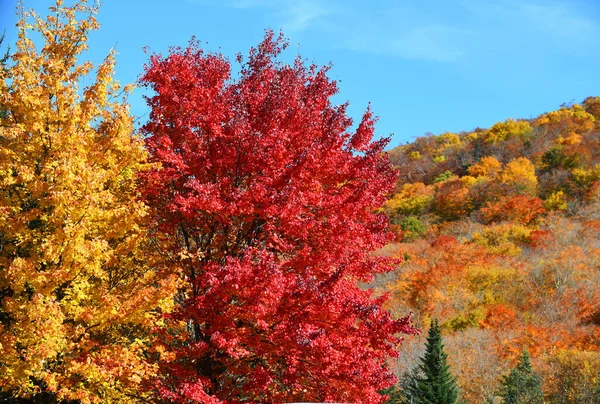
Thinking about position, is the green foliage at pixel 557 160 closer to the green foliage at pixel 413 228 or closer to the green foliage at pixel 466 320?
the green foliage at pixel 413 228

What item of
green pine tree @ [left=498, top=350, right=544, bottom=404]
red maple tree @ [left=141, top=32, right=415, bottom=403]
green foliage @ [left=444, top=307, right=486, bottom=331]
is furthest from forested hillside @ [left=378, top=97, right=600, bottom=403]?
red maple tree @ [left=141, top=32, right=415, bottom=403]

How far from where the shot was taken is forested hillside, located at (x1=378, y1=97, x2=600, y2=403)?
4056 cm

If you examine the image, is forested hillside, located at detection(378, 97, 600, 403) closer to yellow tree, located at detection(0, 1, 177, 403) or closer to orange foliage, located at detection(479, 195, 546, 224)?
orange foliage, located at detection(479, 195, 546, 224)

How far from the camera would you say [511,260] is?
5594 cm

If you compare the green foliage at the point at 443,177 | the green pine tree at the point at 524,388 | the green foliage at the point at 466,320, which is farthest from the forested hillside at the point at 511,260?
the green pine tree at the point at 524,388

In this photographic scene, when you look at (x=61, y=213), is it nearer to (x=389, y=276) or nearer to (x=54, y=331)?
(x=54, y=331)

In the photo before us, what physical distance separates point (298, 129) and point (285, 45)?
300 cm

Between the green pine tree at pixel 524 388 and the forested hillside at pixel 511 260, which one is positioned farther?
the forested hillside at pixel 511 260

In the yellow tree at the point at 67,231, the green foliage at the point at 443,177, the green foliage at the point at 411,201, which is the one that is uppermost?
the green foliage at the point at 443,177

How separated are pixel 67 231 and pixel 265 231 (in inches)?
171

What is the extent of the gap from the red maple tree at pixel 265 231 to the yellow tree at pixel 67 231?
2.94 ft

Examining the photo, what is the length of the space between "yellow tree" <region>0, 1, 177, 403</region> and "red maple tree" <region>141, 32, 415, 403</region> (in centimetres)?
90

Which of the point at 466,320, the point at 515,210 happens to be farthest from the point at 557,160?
the point at 466,320

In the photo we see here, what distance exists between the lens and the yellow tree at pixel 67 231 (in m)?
9.84
